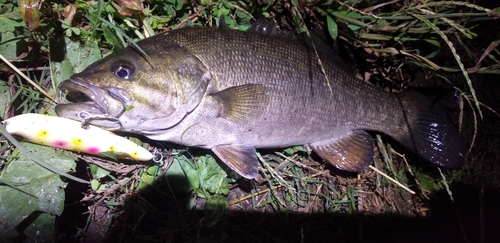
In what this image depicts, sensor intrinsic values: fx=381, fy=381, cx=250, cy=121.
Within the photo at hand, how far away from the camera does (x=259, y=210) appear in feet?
9.35

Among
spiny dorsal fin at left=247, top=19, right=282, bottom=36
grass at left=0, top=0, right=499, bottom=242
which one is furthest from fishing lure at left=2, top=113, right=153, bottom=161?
spiny dorsal fin at left=247, top=19, right=282, bottom=36

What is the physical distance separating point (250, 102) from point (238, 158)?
15.3 inches

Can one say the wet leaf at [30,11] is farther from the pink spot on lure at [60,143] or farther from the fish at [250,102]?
the pink spot on lure at [60,143]

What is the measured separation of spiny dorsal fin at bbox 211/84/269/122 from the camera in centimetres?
214

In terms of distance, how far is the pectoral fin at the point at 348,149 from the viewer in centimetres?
271

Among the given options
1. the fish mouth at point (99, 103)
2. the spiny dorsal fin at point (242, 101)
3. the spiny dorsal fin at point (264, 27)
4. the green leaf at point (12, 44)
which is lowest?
the green leaf at point (12, 44)

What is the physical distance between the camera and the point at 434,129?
8.95 ft

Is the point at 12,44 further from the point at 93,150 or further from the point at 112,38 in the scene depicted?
the point at 93,150

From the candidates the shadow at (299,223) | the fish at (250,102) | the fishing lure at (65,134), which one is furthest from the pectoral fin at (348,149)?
Answer: the fishing lure at (65,134)

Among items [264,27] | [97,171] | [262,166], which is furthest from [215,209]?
[264,27]

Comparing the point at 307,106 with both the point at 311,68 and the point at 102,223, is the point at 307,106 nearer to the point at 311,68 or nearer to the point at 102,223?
the point at 311,68

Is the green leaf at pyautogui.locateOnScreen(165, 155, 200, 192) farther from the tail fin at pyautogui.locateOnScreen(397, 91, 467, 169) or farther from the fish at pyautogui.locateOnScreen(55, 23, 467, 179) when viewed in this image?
the tail fin at pyautogui.locateOnScreen(397, 91, 467, 169)

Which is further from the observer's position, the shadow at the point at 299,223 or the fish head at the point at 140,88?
the shadow at the point at 299,223

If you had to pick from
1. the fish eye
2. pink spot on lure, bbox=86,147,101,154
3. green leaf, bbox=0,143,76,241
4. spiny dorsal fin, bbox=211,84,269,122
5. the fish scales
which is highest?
the fish scales
